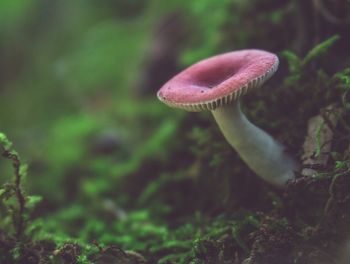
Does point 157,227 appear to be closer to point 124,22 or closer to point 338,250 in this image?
point 338,250

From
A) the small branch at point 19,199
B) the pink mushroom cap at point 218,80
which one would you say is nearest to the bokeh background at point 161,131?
the small branch at point 19,199

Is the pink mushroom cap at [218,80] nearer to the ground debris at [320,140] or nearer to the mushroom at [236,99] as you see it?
the mushroom at [236,99]

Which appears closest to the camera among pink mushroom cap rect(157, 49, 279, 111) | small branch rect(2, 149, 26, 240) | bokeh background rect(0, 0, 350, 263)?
pink mushroom cap rect(157, 49, 279, 111)

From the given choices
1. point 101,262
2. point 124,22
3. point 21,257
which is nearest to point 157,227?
point 101,262

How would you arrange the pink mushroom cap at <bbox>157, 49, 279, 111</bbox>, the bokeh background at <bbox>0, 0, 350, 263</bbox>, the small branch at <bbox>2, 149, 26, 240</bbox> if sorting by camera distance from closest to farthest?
the pink mushroom cap at <bbox>157, 49, 279, 111</bbox> → the small branch at <bbox>2, 149, 26, 240</bbox> → the bokeh background at <bbox>0, 0, 350, 263</bbox>

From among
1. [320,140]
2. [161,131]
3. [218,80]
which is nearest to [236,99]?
[218,80]

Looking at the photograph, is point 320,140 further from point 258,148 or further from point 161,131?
point 161,131

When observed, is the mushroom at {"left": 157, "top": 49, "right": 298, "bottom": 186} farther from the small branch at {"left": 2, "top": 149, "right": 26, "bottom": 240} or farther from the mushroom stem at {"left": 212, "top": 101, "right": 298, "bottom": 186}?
the small branch at {"left": 2, "top": 149, "right": 26, "bottom": 240}

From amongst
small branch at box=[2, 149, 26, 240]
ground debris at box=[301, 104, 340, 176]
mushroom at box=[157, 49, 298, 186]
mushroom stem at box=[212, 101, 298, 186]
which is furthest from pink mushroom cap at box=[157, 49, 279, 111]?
small branch at box=[2, 149, 26, 240]
